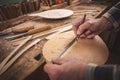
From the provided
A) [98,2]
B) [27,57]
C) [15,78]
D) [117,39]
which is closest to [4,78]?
[15,78]

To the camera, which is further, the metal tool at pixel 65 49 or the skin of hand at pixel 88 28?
the skin of hand at pixel 88 28

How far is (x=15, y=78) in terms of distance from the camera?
750 mm

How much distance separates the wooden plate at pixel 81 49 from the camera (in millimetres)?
838

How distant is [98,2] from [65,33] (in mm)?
1049

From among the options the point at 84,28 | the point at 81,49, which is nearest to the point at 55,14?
the point at 84,28

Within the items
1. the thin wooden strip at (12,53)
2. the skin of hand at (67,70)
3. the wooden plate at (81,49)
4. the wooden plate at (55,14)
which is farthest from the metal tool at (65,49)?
the wooden plate at (55,14)

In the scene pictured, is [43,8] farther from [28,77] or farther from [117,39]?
[117,39]

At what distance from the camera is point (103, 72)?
0.61 meters

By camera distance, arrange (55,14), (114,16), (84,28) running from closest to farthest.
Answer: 1. (84,28)
2. (114,16)
3. (55,14)

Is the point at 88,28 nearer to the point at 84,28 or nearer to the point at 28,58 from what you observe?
the point at 84,28

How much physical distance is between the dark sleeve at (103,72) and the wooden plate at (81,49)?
183 mm

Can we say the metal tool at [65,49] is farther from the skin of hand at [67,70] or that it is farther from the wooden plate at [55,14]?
the wooden plate at [55,14]

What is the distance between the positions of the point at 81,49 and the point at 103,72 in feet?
0.98

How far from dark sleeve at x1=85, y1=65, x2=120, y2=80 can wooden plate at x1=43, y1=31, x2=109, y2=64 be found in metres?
0.18
